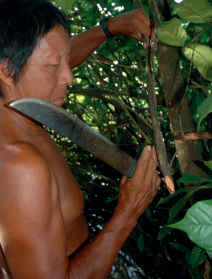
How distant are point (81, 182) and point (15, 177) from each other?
234 centimetres

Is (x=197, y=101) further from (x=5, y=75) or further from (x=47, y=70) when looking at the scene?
(x=5, y=75)

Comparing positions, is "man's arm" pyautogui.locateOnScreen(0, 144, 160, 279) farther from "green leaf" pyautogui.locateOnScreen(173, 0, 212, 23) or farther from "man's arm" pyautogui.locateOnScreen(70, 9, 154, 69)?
"man's arm" pyautogui.locateOnScreen(70, 9, 154, 69)

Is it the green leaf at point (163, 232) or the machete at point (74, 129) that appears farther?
the green leaf at point (163, 232)

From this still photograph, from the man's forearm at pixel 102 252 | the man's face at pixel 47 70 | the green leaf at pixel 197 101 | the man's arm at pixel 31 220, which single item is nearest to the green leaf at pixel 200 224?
the man's arm at pixel 31 220

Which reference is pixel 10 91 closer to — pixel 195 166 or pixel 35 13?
pixel 35 13

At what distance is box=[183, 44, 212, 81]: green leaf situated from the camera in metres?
0.88

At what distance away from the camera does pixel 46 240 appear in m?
0.77

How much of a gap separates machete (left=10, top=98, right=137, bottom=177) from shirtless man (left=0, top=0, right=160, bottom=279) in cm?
9

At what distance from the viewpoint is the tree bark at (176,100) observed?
44.7 inches

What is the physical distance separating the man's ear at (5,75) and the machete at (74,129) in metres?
0.18

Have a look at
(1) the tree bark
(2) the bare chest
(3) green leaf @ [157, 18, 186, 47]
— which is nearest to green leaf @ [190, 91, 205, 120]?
(1) the tree bark

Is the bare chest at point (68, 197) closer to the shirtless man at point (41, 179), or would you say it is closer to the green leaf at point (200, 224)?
the shirtless man at point (41, 179)

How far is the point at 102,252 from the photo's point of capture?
0.99m

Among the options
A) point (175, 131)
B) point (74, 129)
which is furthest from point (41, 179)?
point (175, 131)
